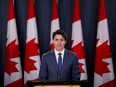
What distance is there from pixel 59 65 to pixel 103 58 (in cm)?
184

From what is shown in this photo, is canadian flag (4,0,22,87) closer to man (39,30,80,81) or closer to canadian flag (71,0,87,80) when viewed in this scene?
canadian flag (71,0,87,80)

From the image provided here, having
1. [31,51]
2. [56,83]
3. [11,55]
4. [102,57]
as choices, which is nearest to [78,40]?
[102,57]

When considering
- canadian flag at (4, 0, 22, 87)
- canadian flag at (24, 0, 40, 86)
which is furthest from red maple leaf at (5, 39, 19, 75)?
canadian flag at (24, 0, 40, 86)

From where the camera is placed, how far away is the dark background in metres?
4.78

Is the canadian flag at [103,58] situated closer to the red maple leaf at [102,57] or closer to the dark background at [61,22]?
the red maple leaf at [102,57]

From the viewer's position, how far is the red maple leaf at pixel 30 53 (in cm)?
438

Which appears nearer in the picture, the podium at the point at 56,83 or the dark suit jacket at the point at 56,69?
the podium at the point at 56,83

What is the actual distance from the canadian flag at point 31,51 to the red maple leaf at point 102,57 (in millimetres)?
1005

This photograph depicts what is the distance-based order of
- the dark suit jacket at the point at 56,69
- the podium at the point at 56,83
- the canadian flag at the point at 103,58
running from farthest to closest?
the canadian flag at the point at 103,58 < the dark suit jacket at the point at 56,69 < the podium at the point at 56,83

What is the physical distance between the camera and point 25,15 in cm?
480

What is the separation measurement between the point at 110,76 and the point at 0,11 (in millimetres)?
2304

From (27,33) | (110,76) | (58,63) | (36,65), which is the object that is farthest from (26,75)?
(58,63)

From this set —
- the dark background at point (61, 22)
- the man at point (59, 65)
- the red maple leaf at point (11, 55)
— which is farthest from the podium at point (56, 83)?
the dark background at point (61, 22)

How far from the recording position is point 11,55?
443 cm
